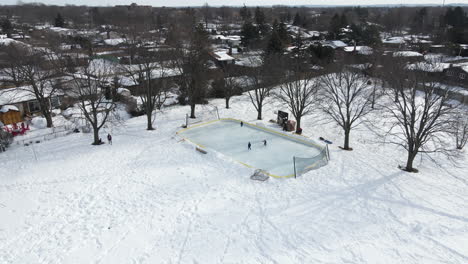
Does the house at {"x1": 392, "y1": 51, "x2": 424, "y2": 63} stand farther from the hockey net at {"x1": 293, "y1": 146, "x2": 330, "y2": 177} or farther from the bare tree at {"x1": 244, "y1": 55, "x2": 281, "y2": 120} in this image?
the hockey net at {"x1": 293, "y1": 146, "x2": 330, "y2": 177}

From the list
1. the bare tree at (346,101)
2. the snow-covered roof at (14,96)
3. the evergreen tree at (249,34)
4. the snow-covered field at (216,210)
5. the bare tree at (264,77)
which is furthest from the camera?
the evergreen tree at (249,34)

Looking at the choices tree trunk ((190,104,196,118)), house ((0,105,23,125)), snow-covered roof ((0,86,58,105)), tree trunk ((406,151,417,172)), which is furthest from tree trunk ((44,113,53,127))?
tree trunk ((406,151,417,172))

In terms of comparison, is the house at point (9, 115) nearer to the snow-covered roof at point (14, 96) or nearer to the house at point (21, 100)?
the house at point (21, 100)

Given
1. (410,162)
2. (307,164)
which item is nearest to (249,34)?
(410,162)

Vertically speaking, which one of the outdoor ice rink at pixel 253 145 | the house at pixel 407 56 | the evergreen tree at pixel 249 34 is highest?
the evergreen tree at pixel 249 34

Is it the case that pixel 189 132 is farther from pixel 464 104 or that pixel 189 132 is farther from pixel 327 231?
pixel 464 104

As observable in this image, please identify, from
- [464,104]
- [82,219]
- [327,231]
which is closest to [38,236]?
[82,219]

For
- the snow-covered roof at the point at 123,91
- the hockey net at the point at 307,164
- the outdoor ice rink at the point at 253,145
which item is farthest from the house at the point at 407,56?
the snow-covered roof at the point at 123,91
